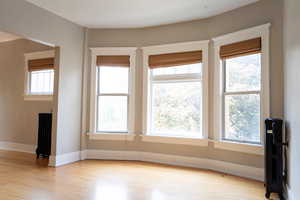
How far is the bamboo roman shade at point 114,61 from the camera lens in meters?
4.85

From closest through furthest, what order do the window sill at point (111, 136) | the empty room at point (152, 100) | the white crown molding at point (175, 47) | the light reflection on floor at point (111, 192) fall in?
the light reflection on floor at point (111, 192)
the empty room at point (152, 100)
the white crown molding at point (175, 47)
the window sill at point (111, 136)

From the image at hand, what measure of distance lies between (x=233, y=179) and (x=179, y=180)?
89cm

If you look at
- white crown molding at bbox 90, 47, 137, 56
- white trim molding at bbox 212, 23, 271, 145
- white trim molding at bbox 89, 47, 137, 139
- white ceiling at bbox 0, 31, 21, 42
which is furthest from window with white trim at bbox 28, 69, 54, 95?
white trim molding at bbox 212, 23, 271, 145

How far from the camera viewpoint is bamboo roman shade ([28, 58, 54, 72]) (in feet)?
17.5

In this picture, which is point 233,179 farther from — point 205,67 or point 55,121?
point 55,121

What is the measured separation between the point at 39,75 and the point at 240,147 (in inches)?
194

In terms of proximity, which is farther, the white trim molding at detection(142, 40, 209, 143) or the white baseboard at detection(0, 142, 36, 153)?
the white baseboard at detection(0, 142, 36, 153)

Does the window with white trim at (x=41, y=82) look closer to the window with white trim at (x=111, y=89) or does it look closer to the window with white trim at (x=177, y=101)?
the window with white trim at (x=111, y=89)

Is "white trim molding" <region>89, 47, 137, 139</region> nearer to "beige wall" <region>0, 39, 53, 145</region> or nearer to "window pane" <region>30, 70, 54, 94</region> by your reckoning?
"window pane" <region>30, 70, 54, 94</region>

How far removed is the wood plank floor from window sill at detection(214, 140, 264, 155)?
460 millimetres

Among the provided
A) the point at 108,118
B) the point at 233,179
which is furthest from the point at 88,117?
the point at 233,179

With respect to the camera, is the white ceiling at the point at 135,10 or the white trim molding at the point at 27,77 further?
the white trim molding at the point at 27,77

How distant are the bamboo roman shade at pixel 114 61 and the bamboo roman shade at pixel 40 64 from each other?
132 centimetres

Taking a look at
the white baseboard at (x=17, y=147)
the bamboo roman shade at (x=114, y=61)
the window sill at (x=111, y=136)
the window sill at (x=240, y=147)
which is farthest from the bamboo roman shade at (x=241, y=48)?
Answer: the white baseboard at (x=17, y=147)
